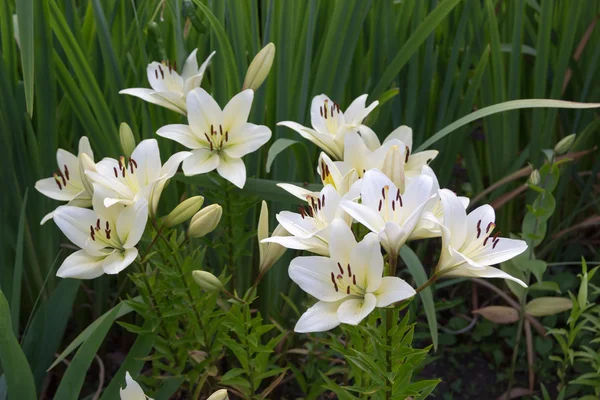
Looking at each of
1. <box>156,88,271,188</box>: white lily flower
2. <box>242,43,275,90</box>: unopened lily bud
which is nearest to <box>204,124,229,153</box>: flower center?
<box>156,88,271,188</box>: white lily flower

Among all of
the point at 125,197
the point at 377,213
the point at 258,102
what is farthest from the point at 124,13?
the point at 377,213

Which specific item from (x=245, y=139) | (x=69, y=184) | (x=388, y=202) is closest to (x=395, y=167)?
(x=388, y=202)

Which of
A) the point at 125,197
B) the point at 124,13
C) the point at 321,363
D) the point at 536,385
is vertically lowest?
the point at 536,385

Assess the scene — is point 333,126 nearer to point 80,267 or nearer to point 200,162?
point 200,162

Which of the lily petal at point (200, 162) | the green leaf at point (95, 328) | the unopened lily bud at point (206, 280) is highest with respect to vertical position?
the lily petal at point (200, 162)

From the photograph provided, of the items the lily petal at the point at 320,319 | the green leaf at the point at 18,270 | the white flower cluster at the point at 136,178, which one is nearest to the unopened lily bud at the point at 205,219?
the white flower cluster at the point at 136,178

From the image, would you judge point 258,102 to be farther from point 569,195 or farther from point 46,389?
point 569,195

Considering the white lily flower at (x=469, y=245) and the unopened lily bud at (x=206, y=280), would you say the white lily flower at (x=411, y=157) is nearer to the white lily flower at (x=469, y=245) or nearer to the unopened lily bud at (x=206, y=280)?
the white lily flower at (x=469, y=245)

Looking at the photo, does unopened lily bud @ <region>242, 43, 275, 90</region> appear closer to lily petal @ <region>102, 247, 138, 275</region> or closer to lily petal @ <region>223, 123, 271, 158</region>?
lily petal @ <region>223, 123, 271, 158</region>
